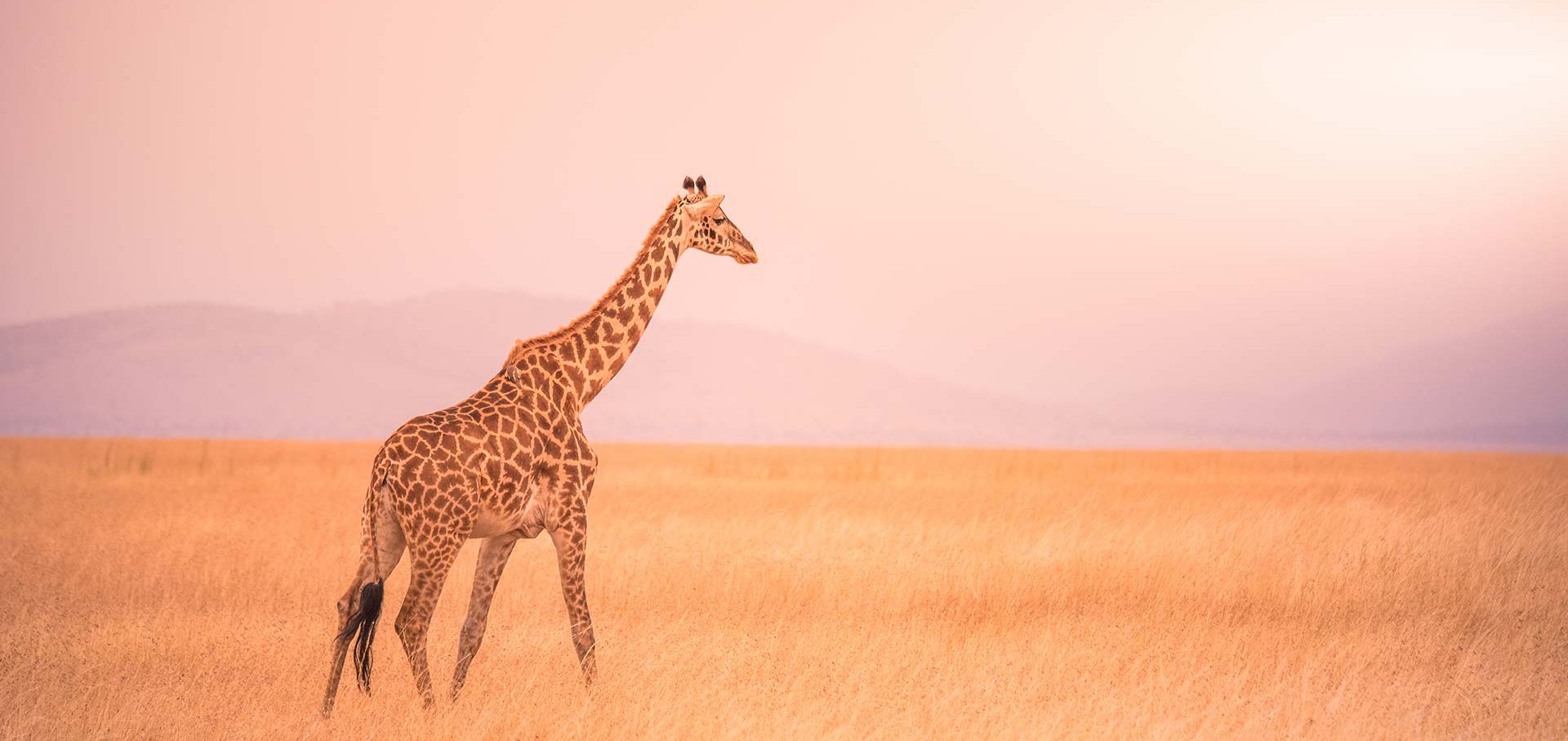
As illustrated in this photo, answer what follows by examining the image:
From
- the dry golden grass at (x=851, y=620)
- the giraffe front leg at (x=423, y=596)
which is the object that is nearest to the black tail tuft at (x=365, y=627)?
the giraffe front leg at (x=423, y=596)

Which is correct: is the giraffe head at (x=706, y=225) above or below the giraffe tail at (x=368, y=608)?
above

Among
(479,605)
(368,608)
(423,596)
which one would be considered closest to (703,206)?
(479,605)

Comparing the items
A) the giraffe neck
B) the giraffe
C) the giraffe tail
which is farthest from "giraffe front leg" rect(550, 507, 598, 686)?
the giraffe tail

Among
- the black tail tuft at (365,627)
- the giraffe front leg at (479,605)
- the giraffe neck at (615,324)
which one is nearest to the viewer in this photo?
the black tail tuft at (365,627)

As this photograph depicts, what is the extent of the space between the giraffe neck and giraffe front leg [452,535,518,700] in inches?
43.7

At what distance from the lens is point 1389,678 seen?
8.47m

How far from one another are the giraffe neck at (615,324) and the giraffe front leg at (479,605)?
1.11 meters

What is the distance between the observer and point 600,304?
8.23 meters

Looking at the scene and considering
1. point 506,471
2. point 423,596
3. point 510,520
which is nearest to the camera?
point 423,596

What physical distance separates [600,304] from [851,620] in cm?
403

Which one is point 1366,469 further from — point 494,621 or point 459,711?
point 459,711

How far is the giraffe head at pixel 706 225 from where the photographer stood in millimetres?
8477

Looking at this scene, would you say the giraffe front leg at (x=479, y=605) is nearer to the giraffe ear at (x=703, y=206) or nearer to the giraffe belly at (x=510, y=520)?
the giraffe belly at (x=510, y=520)

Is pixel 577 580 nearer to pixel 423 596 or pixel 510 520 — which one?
pixel 510 520
